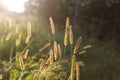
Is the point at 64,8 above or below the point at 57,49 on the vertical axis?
above

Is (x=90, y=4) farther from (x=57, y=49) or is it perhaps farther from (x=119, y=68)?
(x=57, y=49)

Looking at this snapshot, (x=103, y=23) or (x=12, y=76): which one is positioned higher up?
(x=103, y=23)

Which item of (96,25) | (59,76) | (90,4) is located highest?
(90,4)

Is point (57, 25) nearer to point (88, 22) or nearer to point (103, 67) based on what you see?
point (88, 22)

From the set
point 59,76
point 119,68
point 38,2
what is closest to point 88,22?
point 38,2

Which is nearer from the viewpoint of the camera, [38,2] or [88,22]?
[88,22]

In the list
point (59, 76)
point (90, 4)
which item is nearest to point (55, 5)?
point (90, 4)

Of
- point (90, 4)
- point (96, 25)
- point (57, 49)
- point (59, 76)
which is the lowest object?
point (59, 76)

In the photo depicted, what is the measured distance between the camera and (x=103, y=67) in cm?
755

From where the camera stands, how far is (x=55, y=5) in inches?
654

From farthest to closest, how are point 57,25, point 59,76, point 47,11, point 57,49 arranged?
1. point 47,11
2. point 57,25
3. point 59,76
4. point 57,49

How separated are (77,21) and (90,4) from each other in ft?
3.49

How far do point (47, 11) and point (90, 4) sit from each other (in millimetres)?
1887

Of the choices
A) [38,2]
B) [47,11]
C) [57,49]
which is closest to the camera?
[57,49]
